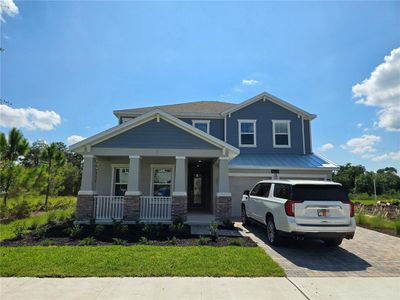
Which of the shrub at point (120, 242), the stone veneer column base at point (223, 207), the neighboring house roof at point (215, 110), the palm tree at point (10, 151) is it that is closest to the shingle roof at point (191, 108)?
the neighboring house roof at point (215, 110)

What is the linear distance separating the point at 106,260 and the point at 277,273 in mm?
3838

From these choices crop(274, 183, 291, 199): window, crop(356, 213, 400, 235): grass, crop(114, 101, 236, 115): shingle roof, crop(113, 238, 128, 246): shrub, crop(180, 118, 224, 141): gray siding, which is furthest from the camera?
crop(114, 101, 236, 115): shingle roof

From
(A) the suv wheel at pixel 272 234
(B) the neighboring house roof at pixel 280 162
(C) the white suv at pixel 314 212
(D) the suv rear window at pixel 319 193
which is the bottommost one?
(A) the suv wheel at pixel 272 234

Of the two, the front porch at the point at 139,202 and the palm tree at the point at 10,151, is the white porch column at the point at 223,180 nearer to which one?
the front porch at the point at 139,202

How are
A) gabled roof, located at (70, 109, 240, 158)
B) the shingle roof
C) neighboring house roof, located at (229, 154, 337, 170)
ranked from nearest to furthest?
gabled roof, located at (70, 109, 240, 158)
neighboring house roof, located at (229, 154, 337, 170)
the shingle roof

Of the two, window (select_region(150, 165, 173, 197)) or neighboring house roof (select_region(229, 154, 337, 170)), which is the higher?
neighboring house roof (select_region(229, 154, 337, 170))

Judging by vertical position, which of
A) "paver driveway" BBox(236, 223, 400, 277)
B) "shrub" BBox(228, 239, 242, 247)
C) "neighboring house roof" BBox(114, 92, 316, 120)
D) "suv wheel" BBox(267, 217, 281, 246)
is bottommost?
"paver driveway" BBox(236, 223, 400, 277)

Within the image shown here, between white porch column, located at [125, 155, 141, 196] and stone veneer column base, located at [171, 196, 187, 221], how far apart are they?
5.27 feet

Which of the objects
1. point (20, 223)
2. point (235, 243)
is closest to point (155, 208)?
point (235, 243)

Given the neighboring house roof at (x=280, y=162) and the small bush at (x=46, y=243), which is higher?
the neighboring house roof at (x=280, y=162)

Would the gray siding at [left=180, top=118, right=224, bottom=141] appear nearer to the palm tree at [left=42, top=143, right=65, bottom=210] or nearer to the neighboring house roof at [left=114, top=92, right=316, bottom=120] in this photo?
the neighboring house roof at [left=114, top=92, right=316, bottom=120]

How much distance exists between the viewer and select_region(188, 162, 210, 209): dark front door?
58.2 feet
